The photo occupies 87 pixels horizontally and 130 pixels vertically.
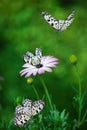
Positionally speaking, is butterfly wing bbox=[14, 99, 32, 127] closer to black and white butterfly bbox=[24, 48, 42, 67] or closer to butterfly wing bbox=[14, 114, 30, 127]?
butterfly wing bbox=[14, 114, 30, 127]

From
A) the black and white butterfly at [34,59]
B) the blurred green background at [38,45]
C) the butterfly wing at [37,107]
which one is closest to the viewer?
the butterfly wing at [37,107]

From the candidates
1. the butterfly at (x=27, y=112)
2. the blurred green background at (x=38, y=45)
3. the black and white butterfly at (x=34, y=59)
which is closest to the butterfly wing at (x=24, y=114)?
the butterfly at (x=27, y=112)

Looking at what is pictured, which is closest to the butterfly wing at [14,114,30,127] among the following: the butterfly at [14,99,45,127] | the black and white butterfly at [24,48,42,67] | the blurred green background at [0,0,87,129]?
the butterfly at [14,99,45,127]

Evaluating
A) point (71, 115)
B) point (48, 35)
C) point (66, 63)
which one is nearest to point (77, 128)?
point (71, 115)

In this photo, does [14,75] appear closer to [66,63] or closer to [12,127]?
[66,63]

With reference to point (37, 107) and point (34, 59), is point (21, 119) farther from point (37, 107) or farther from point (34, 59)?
point (34, 59)

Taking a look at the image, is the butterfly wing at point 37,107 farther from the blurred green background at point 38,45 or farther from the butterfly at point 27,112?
the blurred green background at point 38,45

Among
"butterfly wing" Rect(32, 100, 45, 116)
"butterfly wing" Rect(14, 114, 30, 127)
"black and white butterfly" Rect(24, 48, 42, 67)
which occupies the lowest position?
"butterfly wing" Rect(14, 114, 30, 127)

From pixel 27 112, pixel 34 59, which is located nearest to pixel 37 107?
pixel 27 112

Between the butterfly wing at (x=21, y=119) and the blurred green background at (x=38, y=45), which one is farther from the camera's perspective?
the blurred green background at (x=38, y=45)
